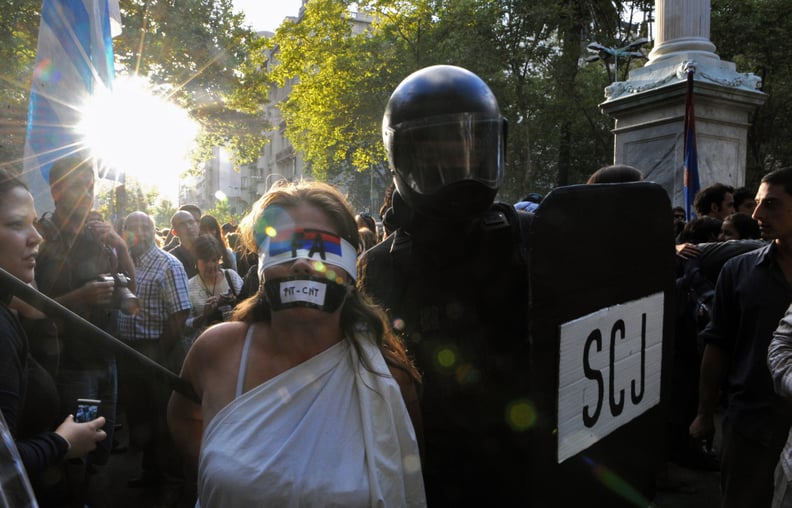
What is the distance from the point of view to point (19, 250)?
2.03 metres

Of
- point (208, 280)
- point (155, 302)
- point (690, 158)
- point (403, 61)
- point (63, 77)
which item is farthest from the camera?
point (403, 61)

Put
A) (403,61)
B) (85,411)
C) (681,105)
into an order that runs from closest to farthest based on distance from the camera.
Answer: (85,411)
(681,105)
(403,61)

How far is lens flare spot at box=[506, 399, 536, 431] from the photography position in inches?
55.8

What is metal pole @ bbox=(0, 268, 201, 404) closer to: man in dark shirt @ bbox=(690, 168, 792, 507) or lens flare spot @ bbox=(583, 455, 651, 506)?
lens flare spot @ bbox=(583, 455, 651, 506)

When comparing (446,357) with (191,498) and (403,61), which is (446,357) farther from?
(403,61)

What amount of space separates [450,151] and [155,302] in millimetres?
3387

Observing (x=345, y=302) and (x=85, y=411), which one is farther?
(x=85, y=411)

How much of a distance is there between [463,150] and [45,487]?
1.89m

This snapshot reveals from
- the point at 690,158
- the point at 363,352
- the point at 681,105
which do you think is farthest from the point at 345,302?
the point at 681,105

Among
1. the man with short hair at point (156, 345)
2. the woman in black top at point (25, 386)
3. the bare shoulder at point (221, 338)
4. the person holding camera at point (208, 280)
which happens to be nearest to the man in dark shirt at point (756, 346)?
the bare shoulder at point (221, 338)

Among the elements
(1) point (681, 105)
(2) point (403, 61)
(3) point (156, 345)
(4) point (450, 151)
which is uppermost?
(2) point (403, 61)

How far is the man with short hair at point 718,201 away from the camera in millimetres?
5234

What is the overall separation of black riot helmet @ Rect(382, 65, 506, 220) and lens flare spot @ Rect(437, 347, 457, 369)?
0.41m

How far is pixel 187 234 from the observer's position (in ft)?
18.1
